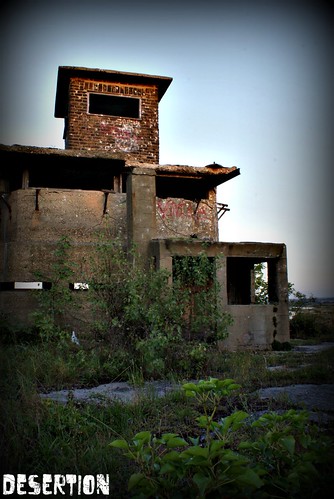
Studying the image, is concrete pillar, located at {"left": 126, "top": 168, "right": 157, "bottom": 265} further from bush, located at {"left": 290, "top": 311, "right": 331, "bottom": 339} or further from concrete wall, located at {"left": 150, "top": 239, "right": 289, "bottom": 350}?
bush, located at {"left": 290, "top": 311, "right": 331, "bottom": 339}

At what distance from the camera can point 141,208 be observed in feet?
32.9

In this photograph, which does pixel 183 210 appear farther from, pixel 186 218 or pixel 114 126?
pixel 114 126

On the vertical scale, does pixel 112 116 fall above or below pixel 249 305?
above

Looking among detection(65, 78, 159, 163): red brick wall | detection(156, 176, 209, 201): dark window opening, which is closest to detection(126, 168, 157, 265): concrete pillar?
detection(156, 176, 209, 201): dark window opening

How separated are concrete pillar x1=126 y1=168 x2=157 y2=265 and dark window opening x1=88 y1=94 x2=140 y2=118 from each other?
414cm

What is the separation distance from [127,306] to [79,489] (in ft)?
12.9

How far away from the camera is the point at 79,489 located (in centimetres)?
210

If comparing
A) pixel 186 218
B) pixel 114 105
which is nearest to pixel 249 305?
pixel 186 218

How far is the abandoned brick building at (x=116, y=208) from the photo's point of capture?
952 cm

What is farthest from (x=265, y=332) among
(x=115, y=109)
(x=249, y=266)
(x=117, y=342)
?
(x=115, y=109)

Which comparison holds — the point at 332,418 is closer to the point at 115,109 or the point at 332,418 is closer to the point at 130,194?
the point at 130,194

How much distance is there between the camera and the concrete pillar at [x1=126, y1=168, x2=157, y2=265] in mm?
9859

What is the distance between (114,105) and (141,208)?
244 inches

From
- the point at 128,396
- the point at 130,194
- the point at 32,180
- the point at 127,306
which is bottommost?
the point at 128,396
